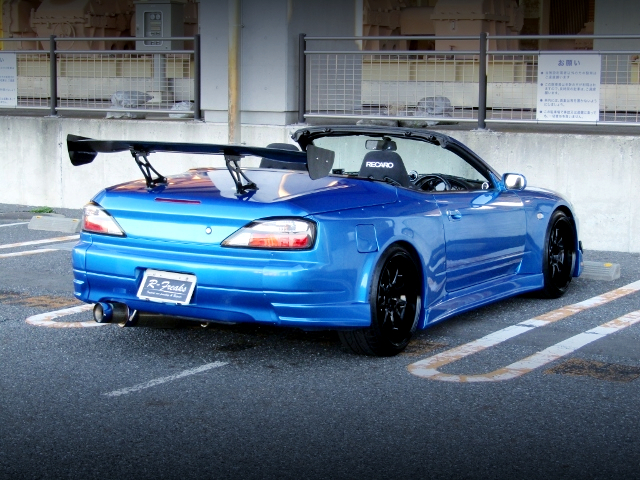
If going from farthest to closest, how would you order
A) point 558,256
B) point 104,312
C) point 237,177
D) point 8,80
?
1. point 8,80
2. point 558,256
3. point 104,312
4. point 237,177

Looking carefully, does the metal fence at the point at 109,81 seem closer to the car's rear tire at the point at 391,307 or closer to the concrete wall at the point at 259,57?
the concrete wall at the point at 259,57

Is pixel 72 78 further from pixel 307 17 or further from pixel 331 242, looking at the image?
pixel 331 242

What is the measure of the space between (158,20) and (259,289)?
553 inches

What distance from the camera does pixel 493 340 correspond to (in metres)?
6.29

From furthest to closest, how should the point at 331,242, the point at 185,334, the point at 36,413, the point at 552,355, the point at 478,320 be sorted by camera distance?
the point at 478,320 < the point at 185,334 < the point at 552,355 < the point at 331,242 < the point at 36,413

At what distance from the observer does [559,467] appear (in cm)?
404

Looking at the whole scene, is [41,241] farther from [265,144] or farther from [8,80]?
[8,80]

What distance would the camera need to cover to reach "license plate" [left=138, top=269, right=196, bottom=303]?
5391 mm

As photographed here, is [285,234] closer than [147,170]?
Yes

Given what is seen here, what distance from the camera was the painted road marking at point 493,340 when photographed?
17.8ft

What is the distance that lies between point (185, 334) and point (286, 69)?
617 centimetres

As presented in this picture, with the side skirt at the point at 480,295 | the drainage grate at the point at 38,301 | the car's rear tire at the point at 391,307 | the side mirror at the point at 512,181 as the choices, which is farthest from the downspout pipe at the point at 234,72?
the car's rear tire at the point at 391,307

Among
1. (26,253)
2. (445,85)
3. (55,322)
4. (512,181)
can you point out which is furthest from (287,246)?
(445,85)

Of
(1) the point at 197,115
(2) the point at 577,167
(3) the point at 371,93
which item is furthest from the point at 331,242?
(1) the point at 197,115
